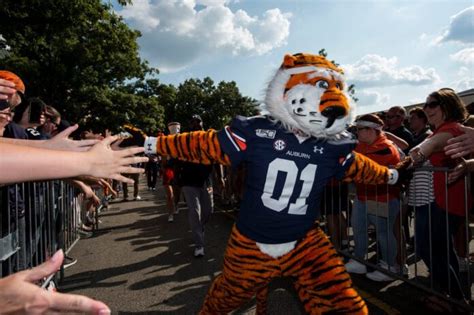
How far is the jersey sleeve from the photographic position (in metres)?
2.50

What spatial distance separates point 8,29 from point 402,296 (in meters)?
21.9

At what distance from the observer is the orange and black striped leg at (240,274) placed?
237 centimetres

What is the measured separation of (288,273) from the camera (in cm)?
241

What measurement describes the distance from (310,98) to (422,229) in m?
2.08

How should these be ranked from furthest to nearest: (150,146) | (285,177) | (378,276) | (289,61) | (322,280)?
1. (378,276)
2. (289,61)
3. (150,146)
4. (285,177)
5. (322,280)

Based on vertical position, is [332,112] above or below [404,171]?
above

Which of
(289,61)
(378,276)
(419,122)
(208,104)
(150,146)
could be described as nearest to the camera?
(150,146)

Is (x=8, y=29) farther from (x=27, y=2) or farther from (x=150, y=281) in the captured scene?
(x=150, y=281)

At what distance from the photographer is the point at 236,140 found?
2508mm

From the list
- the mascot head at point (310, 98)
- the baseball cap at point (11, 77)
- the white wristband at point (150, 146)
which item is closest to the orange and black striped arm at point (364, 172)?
the mascot head at point (310, 98)

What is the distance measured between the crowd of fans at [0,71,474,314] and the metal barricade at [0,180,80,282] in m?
0.04

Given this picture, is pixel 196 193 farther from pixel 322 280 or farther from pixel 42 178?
pixel 42 178

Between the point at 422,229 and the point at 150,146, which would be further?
the point at 422,229

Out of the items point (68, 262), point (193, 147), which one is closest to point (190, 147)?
point (193, 147)
